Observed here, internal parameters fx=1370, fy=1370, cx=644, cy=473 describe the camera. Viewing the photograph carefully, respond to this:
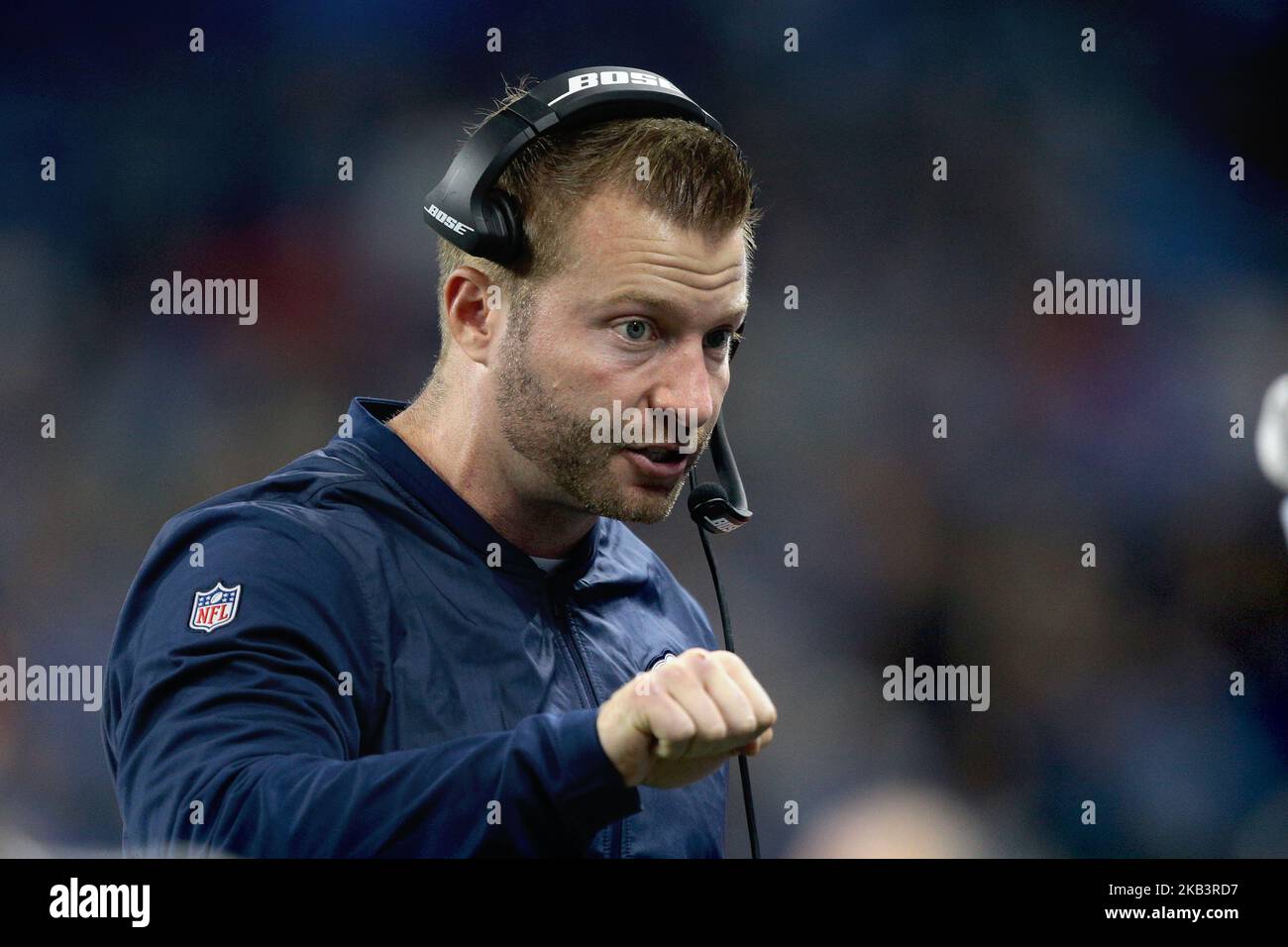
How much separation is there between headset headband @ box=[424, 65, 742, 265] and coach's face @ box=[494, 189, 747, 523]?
77mm

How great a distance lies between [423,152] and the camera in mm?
2729

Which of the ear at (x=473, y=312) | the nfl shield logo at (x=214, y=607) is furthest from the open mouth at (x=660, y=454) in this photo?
the nfl shield logo at (x=214, y=607)

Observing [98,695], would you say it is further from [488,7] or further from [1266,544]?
[1266,544]

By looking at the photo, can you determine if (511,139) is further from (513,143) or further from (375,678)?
(375,678)

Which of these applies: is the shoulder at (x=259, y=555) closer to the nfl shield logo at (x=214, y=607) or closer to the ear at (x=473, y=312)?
the nfl shield logo at (x=214, y=607)

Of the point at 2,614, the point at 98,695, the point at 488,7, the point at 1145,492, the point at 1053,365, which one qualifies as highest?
the point at 488,7

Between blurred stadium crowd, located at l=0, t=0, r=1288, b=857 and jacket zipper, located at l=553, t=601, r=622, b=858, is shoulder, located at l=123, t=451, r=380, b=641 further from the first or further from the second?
blurred stadium crowd, located at l=0, t=0, r=1288, b=857

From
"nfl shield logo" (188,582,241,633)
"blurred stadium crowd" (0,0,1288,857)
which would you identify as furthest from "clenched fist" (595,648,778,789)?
"blurred stadium crowd" (0,0,1288,857)

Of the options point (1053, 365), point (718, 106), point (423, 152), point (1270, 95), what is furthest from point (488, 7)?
point (1270, 95)

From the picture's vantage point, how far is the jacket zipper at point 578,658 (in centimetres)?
139

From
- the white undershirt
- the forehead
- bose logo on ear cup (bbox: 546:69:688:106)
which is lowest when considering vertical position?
the white undershirt

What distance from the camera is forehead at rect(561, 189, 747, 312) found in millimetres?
1387

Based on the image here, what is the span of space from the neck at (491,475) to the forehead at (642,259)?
19 centimetres

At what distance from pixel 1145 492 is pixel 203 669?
2.14 meters
